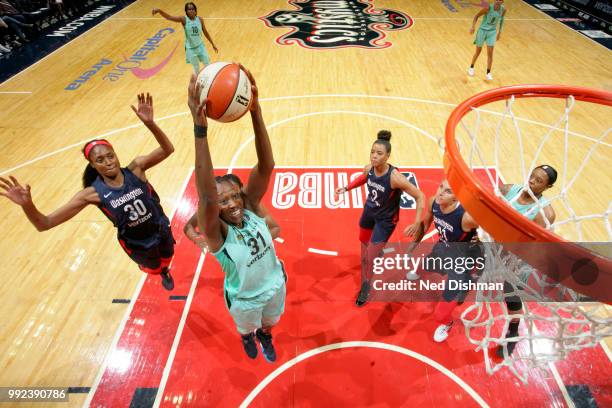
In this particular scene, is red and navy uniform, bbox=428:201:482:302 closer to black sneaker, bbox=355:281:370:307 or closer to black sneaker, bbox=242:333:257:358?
black sneaker, bbox=355:281:370:307

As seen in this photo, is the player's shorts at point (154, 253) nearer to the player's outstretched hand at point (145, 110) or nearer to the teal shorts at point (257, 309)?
the player's outstretched hand at point (145, 110)

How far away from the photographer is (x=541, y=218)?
2668 mm

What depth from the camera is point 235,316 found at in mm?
2588

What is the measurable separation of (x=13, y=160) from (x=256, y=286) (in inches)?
234

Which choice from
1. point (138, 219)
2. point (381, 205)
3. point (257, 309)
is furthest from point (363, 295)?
point (138, 219)

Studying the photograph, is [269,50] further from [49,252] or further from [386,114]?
[49,252]

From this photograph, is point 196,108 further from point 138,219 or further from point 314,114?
point 314,114

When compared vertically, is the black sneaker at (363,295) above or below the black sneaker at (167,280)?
below

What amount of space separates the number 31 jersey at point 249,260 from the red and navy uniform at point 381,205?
1317mm

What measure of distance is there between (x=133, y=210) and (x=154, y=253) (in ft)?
1.69

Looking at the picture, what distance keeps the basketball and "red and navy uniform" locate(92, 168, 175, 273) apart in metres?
1.29

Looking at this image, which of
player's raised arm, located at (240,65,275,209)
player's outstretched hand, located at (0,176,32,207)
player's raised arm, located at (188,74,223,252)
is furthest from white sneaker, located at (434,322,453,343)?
player's outstretched hand, located at (0,176,32,207)

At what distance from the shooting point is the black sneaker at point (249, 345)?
117 inches

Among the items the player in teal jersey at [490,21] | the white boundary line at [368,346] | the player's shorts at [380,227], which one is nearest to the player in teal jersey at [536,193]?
the player's shorts at [380,227]
